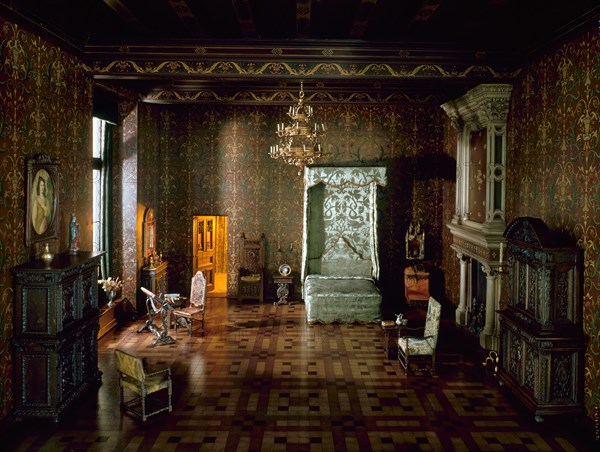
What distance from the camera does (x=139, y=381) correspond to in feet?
21.1

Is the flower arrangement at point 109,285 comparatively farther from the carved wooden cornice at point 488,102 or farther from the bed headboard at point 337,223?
the carved wooden cornice at point 488,102

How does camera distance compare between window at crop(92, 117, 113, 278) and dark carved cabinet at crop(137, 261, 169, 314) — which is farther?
dark carved cabinet at crop(137, 261, 169, 314)

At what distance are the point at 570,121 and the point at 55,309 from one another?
6178 mm

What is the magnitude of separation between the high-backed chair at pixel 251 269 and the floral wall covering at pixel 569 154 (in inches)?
250

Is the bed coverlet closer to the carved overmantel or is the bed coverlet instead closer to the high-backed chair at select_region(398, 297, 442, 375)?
the carved overmantel

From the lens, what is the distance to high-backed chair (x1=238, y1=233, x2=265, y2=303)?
12586 millimetres

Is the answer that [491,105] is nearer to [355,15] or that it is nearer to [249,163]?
[355,15]

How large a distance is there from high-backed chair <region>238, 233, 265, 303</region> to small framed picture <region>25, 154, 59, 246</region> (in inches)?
238

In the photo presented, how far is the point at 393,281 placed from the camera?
12.8 m

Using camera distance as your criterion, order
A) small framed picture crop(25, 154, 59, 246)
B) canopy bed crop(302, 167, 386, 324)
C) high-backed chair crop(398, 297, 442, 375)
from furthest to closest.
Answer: canopy bed crop(302, 167, 386, 324), high-backed chair crop(398, 297, 442, 375), small framed picture crop(25, 154, 59, 246)

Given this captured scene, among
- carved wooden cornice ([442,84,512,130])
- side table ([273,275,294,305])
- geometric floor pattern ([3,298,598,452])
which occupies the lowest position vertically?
geometric floor pattern ([3,298,598,452])

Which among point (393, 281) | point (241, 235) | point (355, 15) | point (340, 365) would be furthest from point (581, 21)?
point (241, 235)

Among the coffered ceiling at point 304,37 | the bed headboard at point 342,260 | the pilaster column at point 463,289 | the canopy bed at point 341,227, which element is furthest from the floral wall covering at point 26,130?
the pilaster column at point 463,289

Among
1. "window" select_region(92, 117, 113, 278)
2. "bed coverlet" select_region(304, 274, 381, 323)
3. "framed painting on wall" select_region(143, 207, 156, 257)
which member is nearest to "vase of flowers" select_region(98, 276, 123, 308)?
"window" select_region(92, 117, 113, 278)
